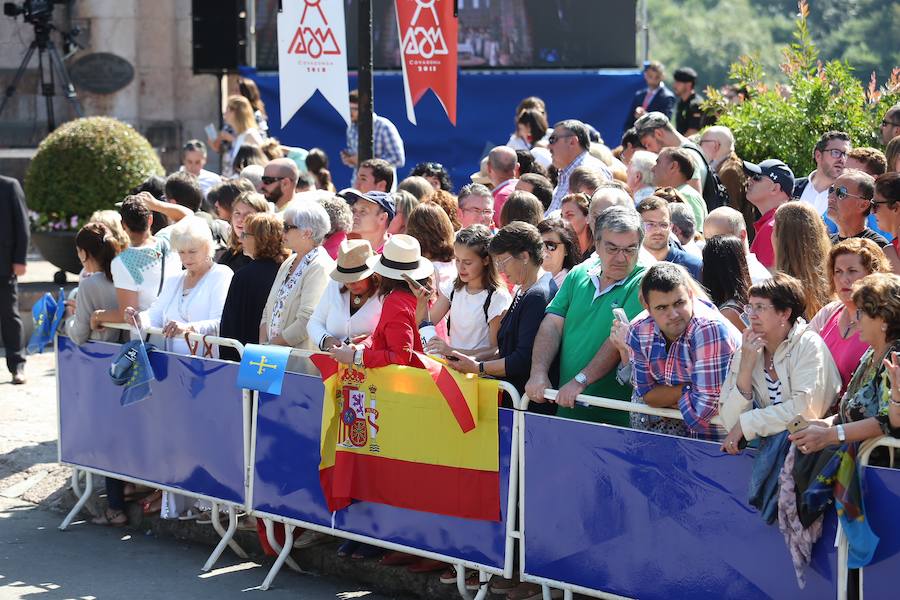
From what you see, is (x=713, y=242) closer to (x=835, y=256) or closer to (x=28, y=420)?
(x=835, y=256)

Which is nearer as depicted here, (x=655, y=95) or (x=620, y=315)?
(x=620, y=315)

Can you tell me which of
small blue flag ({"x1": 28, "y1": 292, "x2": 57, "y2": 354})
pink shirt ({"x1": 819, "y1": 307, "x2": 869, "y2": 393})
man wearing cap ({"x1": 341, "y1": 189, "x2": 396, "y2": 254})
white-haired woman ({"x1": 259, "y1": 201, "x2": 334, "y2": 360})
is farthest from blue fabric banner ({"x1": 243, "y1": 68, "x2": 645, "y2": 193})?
pink shirt ({"x1": 819, "y1": 307, "x2": 869, "y2": 393})

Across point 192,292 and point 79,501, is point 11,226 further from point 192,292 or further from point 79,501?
point 192,292

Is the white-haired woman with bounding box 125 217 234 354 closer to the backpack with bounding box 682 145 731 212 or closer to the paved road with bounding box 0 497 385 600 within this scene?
the paved road with bounding box 0 497 385 600

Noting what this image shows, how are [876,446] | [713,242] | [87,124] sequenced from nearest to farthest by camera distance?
[876,446]
[713,242]
[87,124]

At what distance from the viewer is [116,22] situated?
1809 centimetres

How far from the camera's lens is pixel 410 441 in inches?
256

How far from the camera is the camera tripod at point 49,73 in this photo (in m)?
17.3

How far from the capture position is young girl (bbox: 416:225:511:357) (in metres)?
6.65

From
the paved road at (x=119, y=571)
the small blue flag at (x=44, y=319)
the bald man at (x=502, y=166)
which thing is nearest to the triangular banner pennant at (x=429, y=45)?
the bald man at (x=502, y=166)

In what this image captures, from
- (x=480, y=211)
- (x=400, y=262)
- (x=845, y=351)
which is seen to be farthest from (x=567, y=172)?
(x=845, y=351)

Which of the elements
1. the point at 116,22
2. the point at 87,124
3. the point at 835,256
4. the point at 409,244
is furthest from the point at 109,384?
the point at 116,22

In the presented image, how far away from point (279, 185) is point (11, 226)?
126 inches

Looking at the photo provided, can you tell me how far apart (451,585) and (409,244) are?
5.60ft
